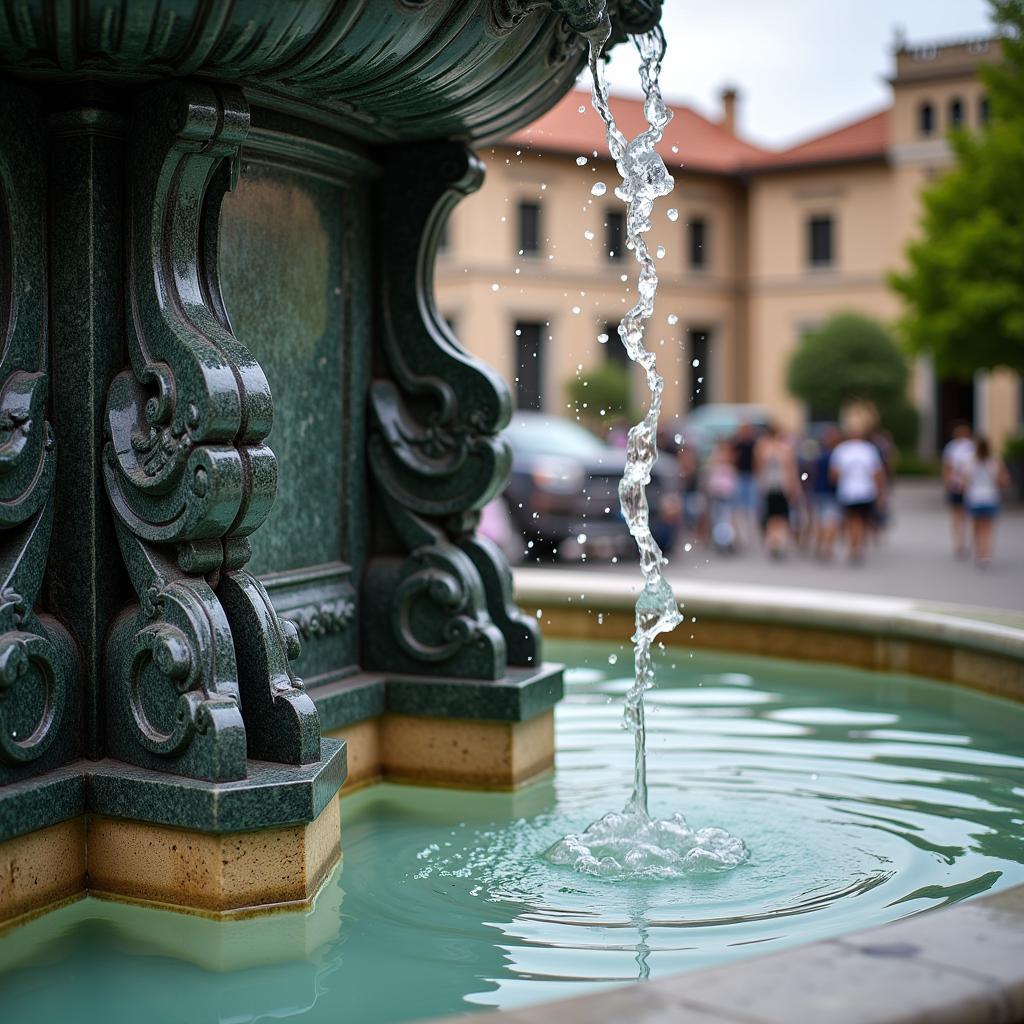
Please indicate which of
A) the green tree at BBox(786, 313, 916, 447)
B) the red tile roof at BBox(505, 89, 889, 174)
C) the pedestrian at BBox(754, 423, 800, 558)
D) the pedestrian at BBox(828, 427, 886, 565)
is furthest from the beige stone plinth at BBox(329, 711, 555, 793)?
the red tile roof at BBox(505, 89, 889, 174)

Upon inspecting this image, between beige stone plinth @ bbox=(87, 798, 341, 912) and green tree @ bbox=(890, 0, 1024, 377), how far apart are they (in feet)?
79.1

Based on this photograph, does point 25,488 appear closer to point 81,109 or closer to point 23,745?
point 23,745

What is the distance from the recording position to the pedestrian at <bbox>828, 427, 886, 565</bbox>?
15.6 metres

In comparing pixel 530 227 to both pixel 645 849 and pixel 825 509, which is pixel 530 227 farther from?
pixel 645 849

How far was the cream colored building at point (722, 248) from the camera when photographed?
41312mm

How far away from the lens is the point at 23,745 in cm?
336

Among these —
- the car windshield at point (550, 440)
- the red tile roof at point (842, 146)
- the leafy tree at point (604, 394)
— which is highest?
the red tile roof at point (842, 146)

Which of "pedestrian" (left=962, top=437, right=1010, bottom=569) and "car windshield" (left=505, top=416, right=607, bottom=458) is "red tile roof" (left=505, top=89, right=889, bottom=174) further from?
"pedestrian" (left=962, top=437, right=1010, bottom=569)

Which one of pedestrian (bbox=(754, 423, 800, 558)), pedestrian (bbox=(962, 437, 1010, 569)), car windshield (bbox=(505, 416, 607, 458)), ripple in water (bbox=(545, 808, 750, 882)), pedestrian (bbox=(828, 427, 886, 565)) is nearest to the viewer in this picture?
ripple in water (bbox=(545, 808, 750, 882))

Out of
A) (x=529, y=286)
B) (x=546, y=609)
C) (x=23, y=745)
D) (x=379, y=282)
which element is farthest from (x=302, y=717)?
(x=529, y=286)

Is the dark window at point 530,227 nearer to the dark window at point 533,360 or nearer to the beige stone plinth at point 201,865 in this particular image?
the dark window at point 533,360

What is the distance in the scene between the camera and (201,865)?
3371 millimetres

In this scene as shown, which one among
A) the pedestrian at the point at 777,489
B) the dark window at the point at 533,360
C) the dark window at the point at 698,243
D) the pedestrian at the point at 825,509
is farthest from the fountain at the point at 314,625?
the dark window at the point at 698,243

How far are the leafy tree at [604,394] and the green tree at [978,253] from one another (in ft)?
33.1
